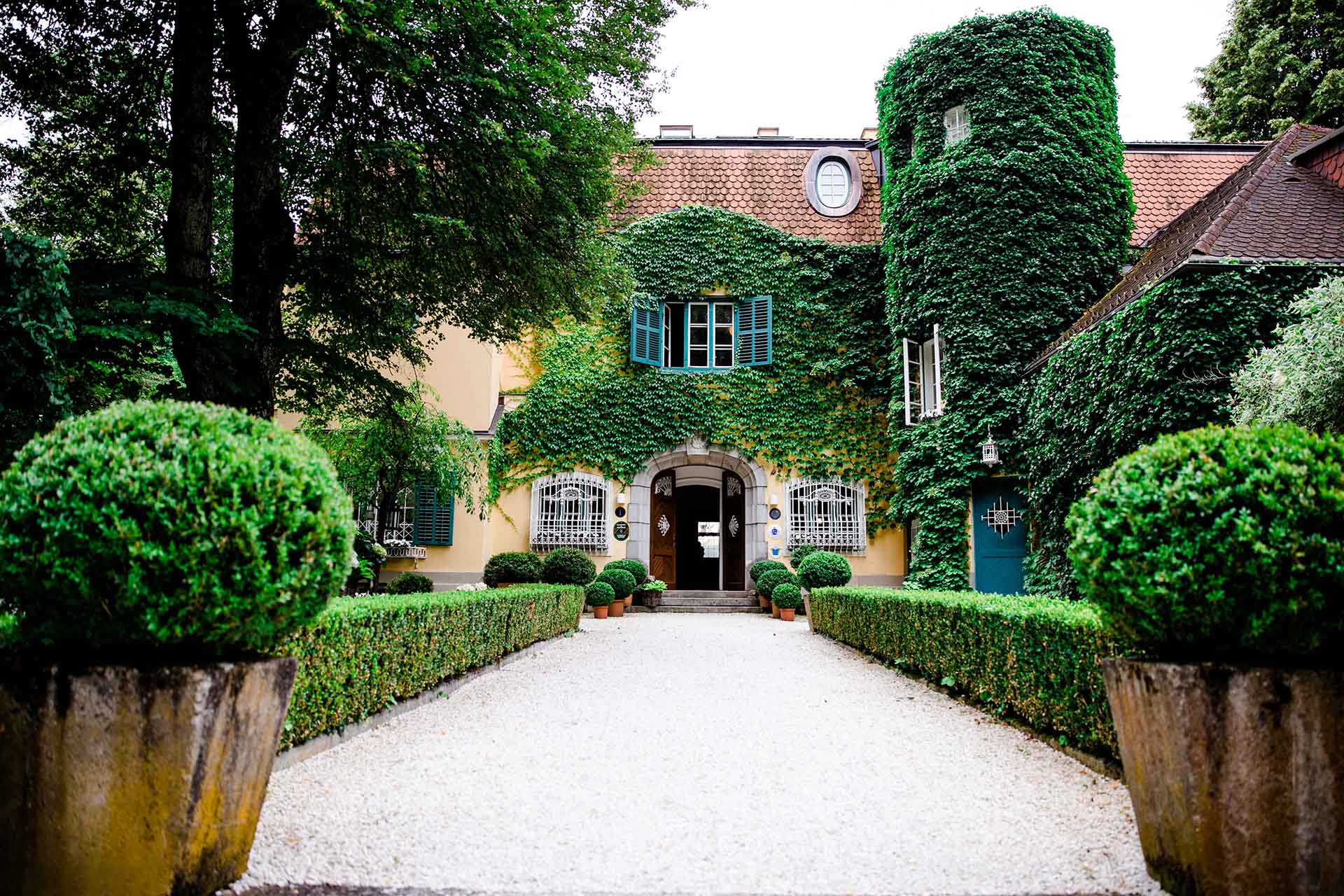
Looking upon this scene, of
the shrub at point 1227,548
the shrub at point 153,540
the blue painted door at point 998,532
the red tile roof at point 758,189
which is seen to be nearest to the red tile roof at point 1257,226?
the blue painted door at point 998,532

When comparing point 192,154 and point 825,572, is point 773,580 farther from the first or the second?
point 192,154

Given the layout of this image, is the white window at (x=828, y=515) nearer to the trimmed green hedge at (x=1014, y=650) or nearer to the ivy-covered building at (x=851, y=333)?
the ivy-covered building at (x=851, y=333)

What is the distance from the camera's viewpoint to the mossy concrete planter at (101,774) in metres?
2.28

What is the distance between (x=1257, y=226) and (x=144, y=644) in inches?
459

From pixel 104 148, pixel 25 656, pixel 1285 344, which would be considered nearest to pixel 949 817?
pixel 25 656

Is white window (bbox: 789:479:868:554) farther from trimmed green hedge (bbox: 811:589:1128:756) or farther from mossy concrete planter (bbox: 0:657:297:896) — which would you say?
mossy concrete planter (bbox: 0:657:297:896)

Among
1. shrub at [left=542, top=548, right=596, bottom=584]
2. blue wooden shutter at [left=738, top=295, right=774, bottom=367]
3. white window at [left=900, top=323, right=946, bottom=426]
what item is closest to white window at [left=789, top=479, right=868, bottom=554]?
white window at [left=900, top=323, right=946, bottom=426]

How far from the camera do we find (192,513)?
241 centimetres

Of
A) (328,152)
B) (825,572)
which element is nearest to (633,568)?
(825,572)

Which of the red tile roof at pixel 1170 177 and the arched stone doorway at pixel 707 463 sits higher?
the red tile roof at pixel 1170 177

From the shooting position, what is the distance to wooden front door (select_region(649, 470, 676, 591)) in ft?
54.4

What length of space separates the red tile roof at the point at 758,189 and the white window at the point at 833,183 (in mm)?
315

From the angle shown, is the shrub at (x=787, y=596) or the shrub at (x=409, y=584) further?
the shrub at (x=787, y=596)

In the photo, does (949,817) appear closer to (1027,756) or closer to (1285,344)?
(1027,756)
